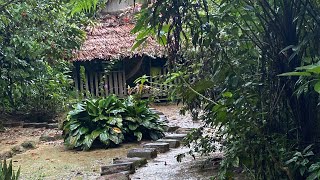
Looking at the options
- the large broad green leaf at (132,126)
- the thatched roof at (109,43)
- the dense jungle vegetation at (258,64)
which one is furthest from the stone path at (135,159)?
the thatched roof at (109,43)

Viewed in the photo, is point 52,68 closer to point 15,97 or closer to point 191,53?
point 15,97

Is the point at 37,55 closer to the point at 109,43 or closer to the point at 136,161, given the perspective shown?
the point at 109,43

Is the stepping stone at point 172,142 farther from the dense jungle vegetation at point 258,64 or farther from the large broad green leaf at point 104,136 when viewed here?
the dense jungle vegetation at point 258,64

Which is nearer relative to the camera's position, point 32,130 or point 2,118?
point 32,130

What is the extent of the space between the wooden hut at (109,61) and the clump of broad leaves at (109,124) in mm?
6505

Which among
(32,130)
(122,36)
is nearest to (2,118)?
(32,130)

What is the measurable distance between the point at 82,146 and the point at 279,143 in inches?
169

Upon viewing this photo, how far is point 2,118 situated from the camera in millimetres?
10312

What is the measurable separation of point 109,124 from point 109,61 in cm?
717

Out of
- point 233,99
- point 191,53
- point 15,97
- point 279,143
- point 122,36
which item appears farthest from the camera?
point 122,36

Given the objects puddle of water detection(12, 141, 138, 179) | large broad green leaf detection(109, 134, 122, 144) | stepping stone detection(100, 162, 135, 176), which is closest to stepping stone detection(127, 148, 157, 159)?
puddle of water detection(12, 141, 138, 179)

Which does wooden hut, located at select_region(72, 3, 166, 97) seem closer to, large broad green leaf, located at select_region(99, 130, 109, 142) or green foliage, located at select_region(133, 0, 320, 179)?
large broad green leaf, located at select_region(99, 130, 109, 142)

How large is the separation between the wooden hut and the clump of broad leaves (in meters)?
6.51

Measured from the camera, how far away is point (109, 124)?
6.84 meters
